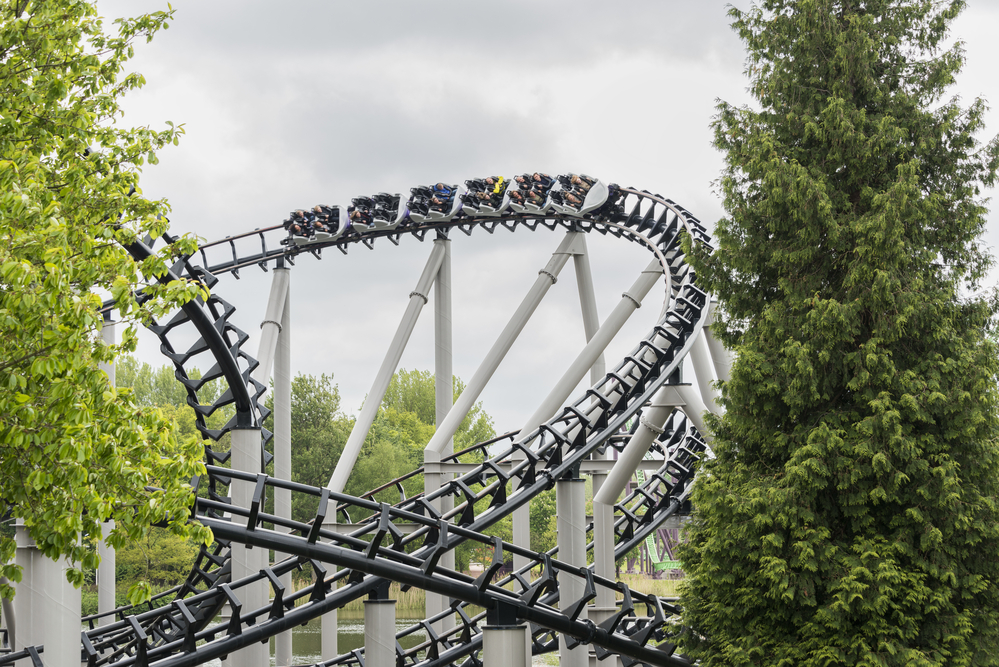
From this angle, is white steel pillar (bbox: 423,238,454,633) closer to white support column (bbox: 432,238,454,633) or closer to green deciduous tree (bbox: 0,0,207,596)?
white support column (bbox: 432,238,454,633)

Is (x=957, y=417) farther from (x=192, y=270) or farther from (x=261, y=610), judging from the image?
(x=192, y=270)

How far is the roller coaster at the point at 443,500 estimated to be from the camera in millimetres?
10156

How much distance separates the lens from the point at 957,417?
894 centimetres

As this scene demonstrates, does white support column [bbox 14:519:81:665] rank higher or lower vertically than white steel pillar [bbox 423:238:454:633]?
lower

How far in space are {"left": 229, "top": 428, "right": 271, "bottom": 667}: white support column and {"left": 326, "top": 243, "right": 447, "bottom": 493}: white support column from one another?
3.76 meters

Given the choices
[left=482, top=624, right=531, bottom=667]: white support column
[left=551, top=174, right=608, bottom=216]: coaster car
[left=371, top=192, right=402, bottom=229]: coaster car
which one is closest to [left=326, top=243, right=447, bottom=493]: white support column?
[left=371, top=192, right=402, bottom=229]: coaster car

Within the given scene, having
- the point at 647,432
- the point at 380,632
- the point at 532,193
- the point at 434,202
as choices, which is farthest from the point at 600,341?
the point at 380,632

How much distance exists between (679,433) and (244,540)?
43.3 feet

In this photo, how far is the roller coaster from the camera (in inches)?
400

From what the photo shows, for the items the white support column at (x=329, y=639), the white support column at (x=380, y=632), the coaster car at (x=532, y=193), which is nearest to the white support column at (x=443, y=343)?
the coaster car at (x=532, y=193)

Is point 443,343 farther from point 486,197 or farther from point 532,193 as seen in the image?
point 532,193

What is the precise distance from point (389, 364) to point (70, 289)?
1259 cm

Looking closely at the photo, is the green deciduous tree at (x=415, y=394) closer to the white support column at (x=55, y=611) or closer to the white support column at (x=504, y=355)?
the white support column at (x=504, y=355)

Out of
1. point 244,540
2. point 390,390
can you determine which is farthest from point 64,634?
point 390,390
